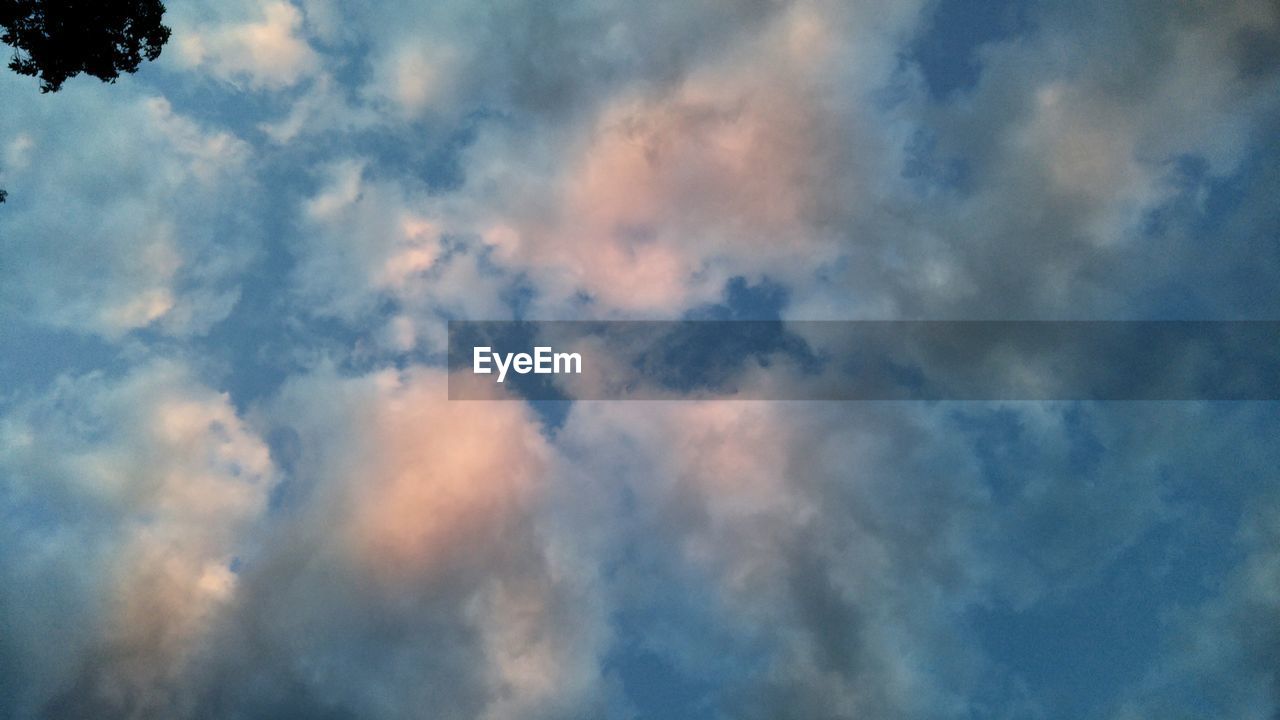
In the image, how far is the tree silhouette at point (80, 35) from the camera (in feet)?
108

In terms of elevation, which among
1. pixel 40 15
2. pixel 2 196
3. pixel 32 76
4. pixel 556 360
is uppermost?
pixel 40 15

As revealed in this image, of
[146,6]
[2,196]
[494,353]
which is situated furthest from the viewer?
[494,353]

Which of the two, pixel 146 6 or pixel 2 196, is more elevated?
pixel 146 6

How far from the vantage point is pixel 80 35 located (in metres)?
34.3

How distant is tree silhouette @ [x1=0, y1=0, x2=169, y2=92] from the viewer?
32.8m

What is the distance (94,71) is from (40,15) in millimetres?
3040

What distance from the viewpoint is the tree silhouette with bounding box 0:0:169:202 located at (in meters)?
32.8

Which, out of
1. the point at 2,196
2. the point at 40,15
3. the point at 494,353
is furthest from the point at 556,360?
the point at 40,15

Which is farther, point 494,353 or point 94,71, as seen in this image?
point 494,353

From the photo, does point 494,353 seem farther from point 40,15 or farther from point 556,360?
point 40,15

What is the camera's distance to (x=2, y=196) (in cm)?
3281

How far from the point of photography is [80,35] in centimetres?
3434

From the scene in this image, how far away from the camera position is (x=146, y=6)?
3519 cm

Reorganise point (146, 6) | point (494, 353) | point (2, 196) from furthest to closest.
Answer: point (494, 353) → point (146, 6) → point (2, 196)
